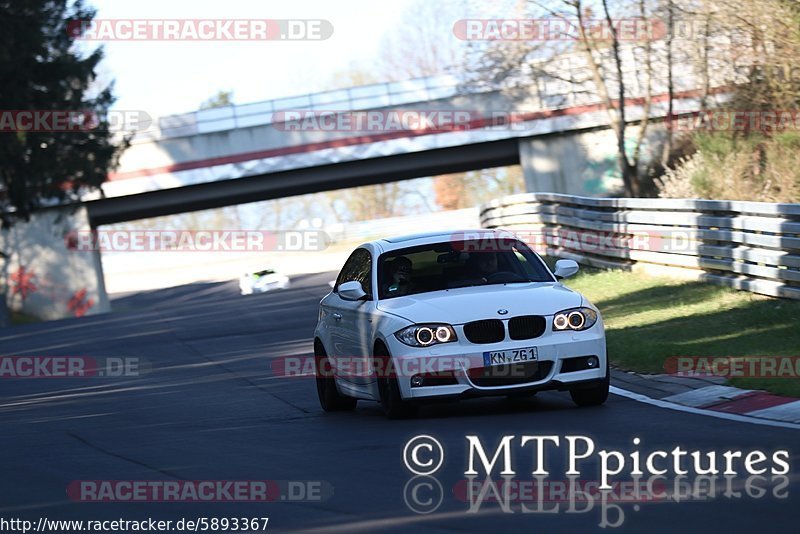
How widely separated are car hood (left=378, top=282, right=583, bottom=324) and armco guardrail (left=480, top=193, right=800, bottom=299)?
5884mm

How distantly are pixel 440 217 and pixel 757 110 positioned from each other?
42.9m

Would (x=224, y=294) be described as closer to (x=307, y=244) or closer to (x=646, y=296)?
(x=307, y=244)

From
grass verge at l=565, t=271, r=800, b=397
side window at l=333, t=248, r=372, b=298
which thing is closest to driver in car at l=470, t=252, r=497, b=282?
side window at l=333, t=248, r=372, b=298

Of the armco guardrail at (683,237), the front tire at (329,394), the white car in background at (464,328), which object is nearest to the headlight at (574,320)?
the white car in background at (464,328)

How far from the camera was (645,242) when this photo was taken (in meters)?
22.7

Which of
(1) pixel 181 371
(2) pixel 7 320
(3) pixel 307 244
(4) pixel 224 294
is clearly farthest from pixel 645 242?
(3) pixel 307 244

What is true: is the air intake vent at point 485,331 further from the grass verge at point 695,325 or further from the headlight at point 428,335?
the grass verge at point 695,325

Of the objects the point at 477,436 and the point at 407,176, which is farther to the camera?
the point at 407,176

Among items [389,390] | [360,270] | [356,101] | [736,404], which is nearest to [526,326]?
[389,390]

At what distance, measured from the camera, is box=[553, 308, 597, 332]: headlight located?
35.4 feet

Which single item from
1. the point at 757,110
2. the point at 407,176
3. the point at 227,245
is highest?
the point at 757,110

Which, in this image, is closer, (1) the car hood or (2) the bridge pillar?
(1) the car hood

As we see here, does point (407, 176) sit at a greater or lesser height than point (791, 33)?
lesser

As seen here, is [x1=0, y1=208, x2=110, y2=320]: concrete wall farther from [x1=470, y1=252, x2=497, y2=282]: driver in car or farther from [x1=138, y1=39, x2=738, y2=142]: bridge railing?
[x1=470, y1=252, x2=497, y2=282]: driver in car
